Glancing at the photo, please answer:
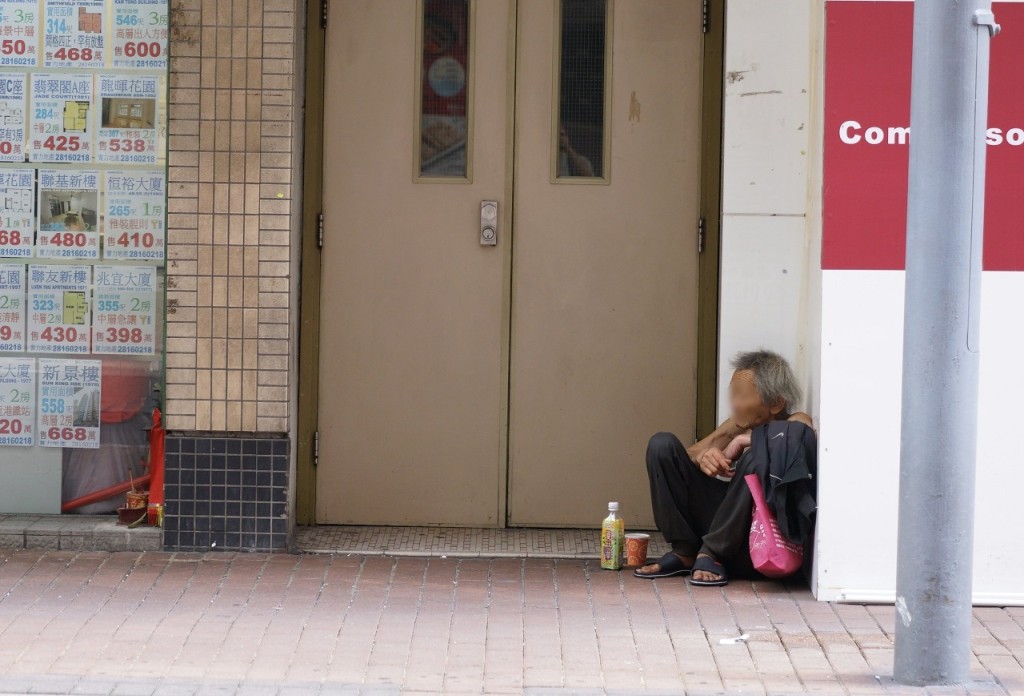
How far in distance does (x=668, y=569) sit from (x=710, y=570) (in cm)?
22

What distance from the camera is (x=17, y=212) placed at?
668 centimetres

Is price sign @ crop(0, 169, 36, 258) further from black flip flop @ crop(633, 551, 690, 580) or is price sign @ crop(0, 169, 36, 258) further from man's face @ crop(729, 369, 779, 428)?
man's face @ crop(729, 369, 779, 428)

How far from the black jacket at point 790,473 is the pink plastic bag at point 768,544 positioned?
1.2 inches

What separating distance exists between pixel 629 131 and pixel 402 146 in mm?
1137

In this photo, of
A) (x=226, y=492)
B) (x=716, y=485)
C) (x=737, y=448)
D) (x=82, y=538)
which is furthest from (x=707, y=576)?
(x=82, y=538)

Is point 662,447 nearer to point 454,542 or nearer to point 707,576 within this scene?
point 707,576

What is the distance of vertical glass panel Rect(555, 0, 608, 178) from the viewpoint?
6.73 m

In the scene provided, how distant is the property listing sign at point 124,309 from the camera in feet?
21.9

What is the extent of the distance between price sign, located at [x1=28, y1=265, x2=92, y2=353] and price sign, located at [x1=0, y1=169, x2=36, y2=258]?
0.13 metres

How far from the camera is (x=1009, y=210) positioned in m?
5.64

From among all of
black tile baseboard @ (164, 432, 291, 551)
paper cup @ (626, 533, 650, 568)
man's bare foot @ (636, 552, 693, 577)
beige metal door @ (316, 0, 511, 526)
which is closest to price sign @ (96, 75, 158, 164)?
beige metal door @ (316, 0, 511, 526)

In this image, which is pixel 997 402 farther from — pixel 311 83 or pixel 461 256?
pixel 311 83

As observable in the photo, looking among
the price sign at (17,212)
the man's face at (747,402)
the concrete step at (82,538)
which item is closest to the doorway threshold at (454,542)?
the concrete step at (82,538)

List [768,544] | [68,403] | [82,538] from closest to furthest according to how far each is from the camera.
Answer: [768,544] → [82,538] → [68,403]
